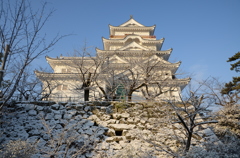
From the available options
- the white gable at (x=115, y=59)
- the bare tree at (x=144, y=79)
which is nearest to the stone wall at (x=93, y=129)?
the bare tree at (x=144, y=79)

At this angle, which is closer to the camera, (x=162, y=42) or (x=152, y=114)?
(x=152, y=114)

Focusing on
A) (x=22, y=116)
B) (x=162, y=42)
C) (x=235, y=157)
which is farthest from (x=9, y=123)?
(x=162, y=42)

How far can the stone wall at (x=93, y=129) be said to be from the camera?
594 centimetres

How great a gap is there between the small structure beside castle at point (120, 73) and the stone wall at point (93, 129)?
8.15 ft

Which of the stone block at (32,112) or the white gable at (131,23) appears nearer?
the stone block at (32,112)

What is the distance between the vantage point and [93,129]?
6984 millimetres

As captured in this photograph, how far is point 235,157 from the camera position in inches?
179

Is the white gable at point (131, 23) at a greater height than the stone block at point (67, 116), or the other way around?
the white gable at point (131, 23)

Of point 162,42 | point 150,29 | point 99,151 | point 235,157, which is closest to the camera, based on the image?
point 235,157

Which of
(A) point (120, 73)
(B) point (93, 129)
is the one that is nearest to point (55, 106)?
(B) point (93, 129)

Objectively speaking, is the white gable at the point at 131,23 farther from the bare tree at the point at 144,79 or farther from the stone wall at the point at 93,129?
the stone wall at the point at 93,129

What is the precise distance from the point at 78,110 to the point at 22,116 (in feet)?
8.01

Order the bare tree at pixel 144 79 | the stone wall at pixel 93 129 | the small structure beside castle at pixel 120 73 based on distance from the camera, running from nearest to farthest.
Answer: the stone wall at pixel 93 129 → the bare tree at pixel 144 79 → the small structure beside castle at pixel 120 73

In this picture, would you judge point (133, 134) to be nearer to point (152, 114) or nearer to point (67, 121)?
point (152, 114)
